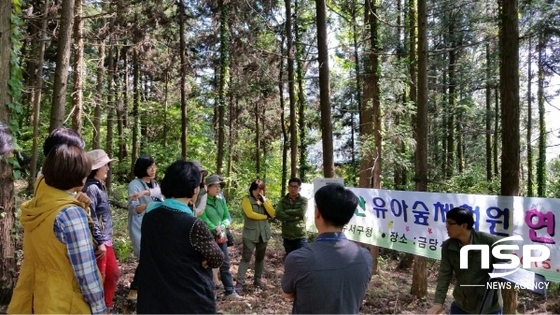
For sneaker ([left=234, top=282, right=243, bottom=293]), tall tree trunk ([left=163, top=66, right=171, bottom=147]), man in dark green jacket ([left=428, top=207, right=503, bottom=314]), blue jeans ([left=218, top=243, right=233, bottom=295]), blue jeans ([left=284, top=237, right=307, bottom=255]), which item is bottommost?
sneaker ([left=234, top=282, right=243, bottom=293])

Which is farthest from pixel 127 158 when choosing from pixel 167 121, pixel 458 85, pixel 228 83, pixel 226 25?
pixel 458 85

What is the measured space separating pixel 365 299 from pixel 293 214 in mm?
2270

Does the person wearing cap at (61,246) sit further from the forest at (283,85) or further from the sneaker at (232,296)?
the sneaker at (232,296)

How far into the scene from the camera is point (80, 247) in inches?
78.0

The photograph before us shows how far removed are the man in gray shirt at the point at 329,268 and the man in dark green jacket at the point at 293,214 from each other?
4.12 meters

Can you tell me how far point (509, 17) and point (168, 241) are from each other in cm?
469

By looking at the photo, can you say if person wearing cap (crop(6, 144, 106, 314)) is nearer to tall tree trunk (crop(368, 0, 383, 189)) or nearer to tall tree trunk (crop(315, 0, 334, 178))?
tall tree trunk (crop(315, 0, 334, 178))

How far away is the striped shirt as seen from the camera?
1.97 meters

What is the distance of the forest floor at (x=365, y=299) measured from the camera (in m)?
5.60

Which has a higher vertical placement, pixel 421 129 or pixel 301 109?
pixel 301 109

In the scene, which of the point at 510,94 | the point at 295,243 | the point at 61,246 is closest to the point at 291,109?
the point at 295,243

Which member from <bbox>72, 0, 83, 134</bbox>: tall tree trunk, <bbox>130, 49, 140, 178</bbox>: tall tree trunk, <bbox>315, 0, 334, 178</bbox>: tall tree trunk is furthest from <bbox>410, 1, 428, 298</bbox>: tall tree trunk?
<bbox>130, 49, 140, 178</bbox>: tall tree trunk

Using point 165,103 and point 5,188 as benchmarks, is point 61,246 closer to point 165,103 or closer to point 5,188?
point 5,188

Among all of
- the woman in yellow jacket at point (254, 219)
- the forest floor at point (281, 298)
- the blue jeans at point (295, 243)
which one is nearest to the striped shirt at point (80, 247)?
the forest floor at point (281, 298)
